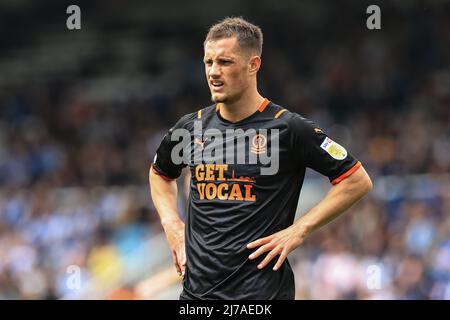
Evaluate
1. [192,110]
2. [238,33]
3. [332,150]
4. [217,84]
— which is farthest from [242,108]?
[192,110]

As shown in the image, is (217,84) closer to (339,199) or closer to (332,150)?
(332,150)

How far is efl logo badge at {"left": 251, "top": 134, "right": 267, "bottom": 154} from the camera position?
5246 millimetres

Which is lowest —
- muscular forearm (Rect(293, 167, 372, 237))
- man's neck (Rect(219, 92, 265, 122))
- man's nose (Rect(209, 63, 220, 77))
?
muscular forearm (Rect(293, 167, 372, 237))

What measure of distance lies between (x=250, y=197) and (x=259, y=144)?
0.30m

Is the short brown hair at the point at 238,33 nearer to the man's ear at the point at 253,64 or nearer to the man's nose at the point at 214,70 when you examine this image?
the man's ear at the point at 253,64

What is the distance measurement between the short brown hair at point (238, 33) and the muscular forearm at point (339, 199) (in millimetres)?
906

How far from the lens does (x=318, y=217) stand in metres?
5.21

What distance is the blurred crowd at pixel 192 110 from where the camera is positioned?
10.9 metres

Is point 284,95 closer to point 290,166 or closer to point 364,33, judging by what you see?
point 364,33

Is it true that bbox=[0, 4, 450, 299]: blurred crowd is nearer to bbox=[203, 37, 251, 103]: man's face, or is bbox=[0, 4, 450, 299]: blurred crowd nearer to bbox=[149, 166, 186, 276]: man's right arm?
bbox=[149, 166, 186, 276]: man's right arm

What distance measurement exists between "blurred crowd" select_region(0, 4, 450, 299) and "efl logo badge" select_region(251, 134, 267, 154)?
487 centimetres

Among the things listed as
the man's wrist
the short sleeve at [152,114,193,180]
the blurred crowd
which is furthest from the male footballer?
the blurred crowd

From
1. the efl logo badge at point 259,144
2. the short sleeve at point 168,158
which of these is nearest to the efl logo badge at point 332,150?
the efl logo badge at point 259,144
